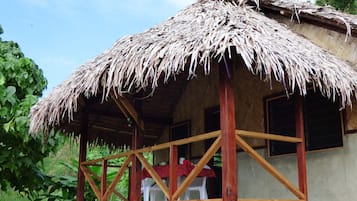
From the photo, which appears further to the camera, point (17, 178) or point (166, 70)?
point (17, 178)

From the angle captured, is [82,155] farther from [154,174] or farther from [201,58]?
[201,58]

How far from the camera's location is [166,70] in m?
4.84

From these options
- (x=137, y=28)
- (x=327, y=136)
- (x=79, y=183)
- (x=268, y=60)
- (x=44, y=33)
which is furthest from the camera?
(x=44, y=33)

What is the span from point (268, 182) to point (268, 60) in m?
2.35

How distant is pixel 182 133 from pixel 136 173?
8.11 ft

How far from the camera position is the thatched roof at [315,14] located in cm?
604

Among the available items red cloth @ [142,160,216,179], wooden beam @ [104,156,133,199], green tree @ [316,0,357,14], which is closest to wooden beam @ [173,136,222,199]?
wooden beam @ [104,156,133,199]

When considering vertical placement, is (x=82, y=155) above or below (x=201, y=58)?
below

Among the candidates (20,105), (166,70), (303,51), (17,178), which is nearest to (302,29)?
(303,51)

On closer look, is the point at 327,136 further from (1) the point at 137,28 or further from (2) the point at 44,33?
(2) the point at 44,33

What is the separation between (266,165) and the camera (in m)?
4.96

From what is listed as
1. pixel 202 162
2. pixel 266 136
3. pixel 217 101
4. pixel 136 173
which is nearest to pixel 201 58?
pixel 202 162

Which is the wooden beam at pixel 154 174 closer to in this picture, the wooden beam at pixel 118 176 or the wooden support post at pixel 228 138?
the wooden beam at pixel 118 176

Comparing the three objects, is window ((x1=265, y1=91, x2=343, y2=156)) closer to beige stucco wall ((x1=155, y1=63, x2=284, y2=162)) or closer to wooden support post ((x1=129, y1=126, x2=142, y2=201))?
beige stucco wall ((x1=155, y1=63, x2=284, y2=162))
